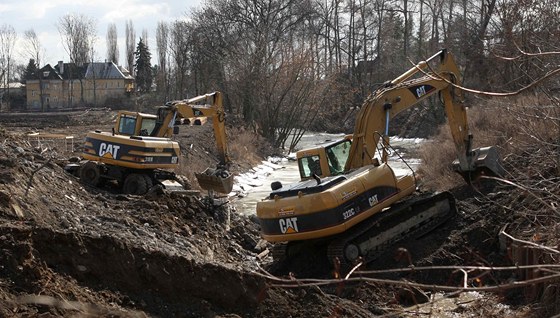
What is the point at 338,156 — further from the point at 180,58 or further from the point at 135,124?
the point at 180,58

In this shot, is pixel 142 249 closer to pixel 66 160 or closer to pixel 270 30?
pixel 66 160

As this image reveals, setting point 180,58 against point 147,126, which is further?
point 180,58

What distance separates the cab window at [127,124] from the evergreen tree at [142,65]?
2736 inches

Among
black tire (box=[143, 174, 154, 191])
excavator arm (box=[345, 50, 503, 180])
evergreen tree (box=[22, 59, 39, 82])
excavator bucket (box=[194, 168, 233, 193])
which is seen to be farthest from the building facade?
excavator arm (box=[345, 50, 503, 180])

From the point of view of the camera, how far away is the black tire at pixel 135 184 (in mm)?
18672

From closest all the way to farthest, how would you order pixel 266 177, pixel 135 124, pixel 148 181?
pixel 148 181 < pixel 135 124 < pixel 266 177

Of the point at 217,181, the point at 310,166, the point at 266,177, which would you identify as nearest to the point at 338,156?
the point at 310,166

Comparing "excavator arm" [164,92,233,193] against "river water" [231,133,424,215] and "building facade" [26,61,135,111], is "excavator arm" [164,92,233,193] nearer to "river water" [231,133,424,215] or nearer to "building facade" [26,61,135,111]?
"river water" [231,133,424,215]

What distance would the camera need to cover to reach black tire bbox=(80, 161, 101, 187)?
1862 centimetres

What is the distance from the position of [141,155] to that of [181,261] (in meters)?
9.76

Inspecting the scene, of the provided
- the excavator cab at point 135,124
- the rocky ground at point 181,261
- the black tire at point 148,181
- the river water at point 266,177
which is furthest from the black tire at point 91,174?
the river water at point 266,177

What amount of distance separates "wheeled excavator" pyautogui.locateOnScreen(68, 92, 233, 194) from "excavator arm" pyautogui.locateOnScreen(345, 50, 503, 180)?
223 inches

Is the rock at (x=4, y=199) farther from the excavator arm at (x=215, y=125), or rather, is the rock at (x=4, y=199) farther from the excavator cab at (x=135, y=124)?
the excavator cab at (x=135, y=124)

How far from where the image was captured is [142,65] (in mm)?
91688
